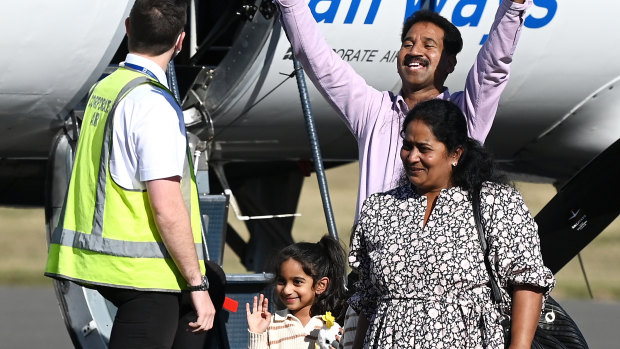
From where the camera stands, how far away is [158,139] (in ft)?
14.4

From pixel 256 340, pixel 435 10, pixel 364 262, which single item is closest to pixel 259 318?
pixel 256 340

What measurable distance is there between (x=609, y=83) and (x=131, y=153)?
15.2 feet

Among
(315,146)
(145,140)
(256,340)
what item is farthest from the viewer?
(315,146)

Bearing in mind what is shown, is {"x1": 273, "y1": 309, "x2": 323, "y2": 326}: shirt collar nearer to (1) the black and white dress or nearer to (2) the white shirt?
(2) the white shirt

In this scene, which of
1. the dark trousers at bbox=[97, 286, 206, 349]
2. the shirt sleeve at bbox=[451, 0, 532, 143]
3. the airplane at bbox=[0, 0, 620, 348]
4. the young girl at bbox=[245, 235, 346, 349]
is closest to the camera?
the dark trousers at bbox=[97, 286, 206, 349]

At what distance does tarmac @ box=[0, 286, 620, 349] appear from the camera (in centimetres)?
1060

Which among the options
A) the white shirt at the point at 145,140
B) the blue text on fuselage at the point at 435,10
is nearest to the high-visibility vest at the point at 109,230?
the white shirt at the point at 145,140

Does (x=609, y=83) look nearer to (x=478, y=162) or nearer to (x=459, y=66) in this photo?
(x=459, y=66)

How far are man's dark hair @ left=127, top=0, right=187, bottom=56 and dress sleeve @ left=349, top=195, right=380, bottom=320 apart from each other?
2.91 feet

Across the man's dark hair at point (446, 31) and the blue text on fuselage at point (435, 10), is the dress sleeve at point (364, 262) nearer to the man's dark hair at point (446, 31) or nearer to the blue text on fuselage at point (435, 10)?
the man's dark hair at point (446, 31)

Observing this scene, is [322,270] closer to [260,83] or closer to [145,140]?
[145,140]

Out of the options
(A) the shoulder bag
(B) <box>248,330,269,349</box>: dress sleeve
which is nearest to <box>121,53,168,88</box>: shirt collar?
(B) <box>248,330,269,349</box>: dress sleeve

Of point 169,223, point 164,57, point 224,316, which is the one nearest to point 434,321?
point 169,223

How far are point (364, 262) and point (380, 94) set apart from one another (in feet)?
3.15
